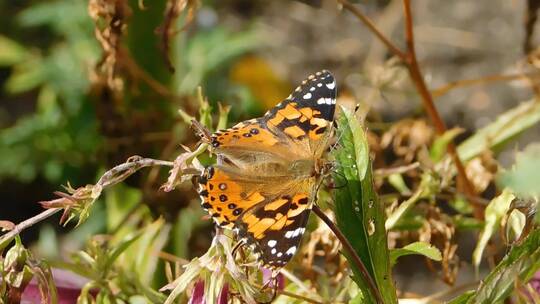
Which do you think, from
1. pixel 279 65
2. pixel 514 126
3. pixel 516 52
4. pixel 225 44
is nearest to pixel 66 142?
pixel 225 44

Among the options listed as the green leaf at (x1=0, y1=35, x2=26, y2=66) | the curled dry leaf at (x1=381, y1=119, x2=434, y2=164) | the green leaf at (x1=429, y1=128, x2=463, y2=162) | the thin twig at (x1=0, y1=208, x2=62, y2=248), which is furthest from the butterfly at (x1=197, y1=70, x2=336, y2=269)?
the green leaf at (x1=0, y1=35, x2=26, y2=66)

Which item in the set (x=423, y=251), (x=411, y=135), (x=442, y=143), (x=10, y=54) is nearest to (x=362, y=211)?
(x=423, y=251)

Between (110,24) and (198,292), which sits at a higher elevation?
(110,24)

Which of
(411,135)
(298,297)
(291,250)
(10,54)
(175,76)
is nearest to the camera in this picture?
(291,250)

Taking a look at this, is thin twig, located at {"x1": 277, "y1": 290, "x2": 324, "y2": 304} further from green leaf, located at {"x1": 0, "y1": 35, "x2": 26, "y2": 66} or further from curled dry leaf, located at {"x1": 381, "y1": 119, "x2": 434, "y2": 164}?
green leaf, located at {"x1": 0, "y1": 35, "x2": 26, "y2": 66}

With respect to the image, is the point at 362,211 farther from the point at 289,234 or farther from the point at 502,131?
the point at 502,131

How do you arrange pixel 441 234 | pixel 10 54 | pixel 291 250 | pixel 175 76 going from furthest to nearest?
pixel 10 54
pixel 175 76
pixel 441 234
pixel 291 250
